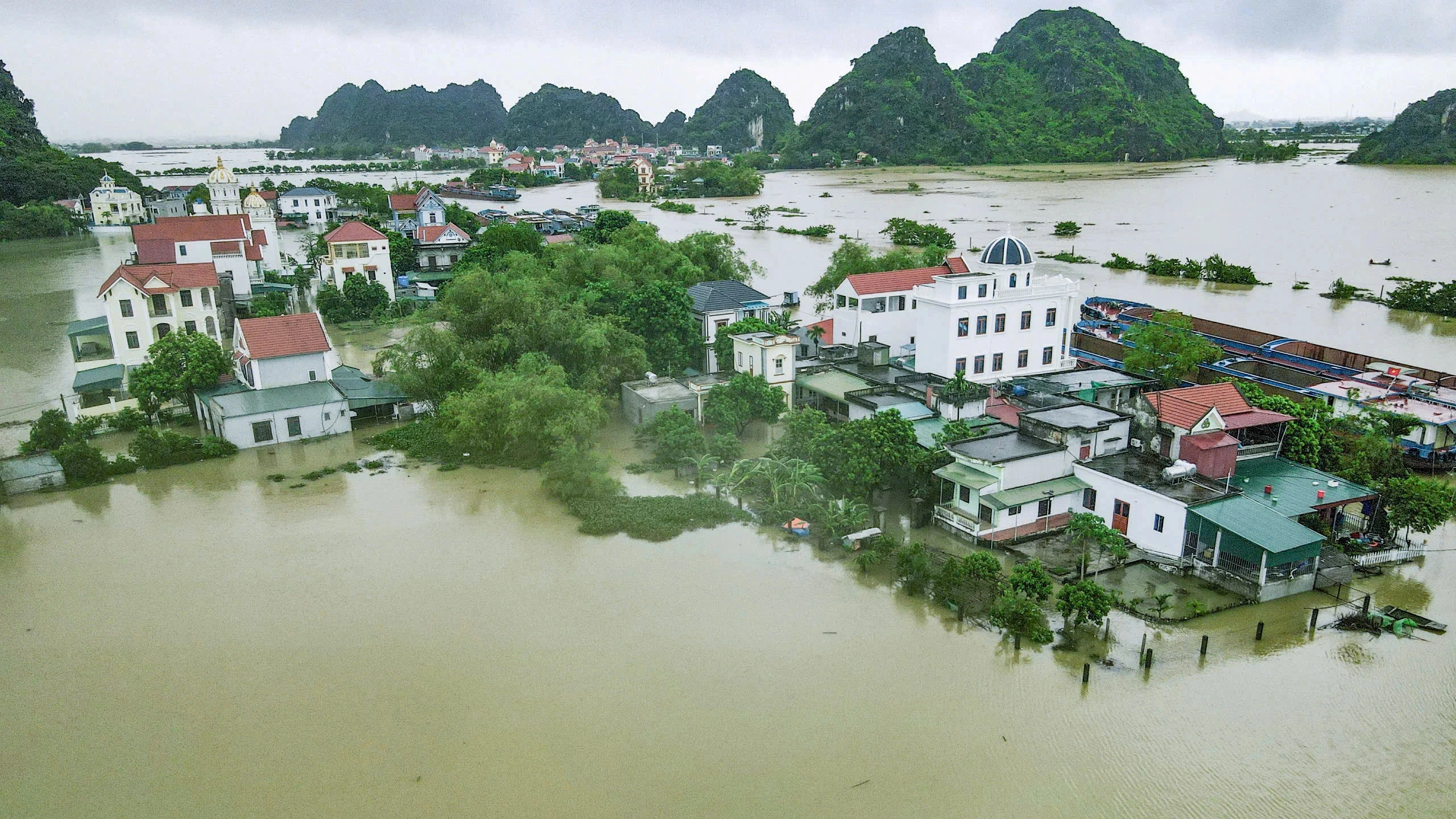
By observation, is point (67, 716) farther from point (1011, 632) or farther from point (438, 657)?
point (1011, 632)

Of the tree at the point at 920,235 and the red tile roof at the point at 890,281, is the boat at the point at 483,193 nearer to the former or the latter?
the tree at the point at 920,235

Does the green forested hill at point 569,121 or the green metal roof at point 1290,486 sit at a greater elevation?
the green forested hill at point 569,121

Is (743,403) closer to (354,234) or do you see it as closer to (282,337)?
(282,337)

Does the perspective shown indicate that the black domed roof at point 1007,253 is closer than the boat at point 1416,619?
No

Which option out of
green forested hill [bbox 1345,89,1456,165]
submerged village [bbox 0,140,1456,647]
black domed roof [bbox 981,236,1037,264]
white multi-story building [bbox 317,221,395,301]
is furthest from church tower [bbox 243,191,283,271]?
green forested hill [bbox 1345,89,1456,165]

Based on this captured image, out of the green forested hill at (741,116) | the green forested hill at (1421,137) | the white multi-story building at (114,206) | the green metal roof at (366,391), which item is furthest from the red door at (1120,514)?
the green forested hill at (741,116)

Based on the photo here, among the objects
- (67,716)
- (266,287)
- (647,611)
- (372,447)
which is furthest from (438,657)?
(266,287)
